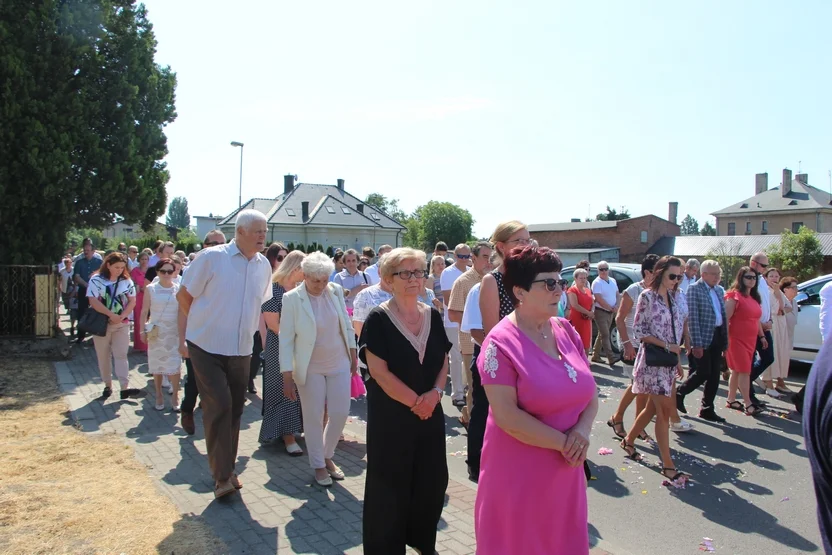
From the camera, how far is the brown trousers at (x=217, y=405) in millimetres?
4766

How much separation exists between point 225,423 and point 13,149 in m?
10.0

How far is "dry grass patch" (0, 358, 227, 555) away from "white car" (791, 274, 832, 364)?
33.9ft

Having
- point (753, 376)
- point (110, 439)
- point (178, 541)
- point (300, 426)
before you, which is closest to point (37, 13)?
point (110, 439)

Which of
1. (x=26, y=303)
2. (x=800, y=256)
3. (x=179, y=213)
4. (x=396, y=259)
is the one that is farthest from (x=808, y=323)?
(x=179, y=213)

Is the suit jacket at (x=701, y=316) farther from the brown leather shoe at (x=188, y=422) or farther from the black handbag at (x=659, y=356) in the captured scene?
the brown leather shoe at (x=188, y=422)

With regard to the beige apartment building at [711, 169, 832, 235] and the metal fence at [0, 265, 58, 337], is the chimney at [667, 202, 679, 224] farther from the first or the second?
the metal fence at [0, 265, 58, 337]

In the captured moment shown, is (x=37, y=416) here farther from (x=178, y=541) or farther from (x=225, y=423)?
(x=178, y=541)

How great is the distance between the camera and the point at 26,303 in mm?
12234

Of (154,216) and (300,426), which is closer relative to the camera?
(300,426)

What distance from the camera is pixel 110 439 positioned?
6.45 meters

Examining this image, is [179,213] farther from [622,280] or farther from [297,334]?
[297,334]

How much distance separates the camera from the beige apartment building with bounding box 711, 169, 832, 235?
6931cm

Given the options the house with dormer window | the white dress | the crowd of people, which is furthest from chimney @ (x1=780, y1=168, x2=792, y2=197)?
the white dress

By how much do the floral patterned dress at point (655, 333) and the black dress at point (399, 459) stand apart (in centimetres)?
296
